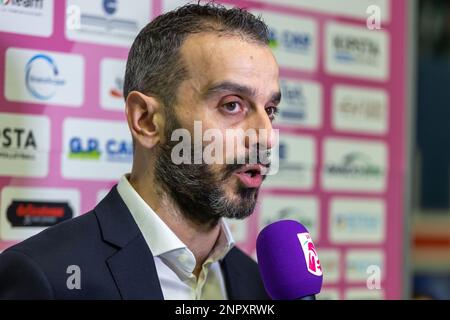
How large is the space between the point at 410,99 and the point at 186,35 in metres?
1.15

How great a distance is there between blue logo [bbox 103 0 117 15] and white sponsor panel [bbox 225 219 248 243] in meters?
0.58

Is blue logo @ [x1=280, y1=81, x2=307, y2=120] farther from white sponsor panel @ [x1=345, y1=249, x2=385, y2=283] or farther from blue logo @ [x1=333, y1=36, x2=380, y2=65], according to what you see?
white sponsor panel @ [x1=345, y1=249, x2=385, y2=283]

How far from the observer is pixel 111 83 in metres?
1.56

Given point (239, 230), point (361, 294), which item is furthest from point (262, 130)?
point (361, 294)

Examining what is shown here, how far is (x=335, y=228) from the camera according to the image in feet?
6.50

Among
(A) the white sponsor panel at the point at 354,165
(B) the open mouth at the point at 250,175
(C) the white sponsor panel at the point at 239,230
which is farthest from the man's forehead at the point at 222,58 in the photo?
(A) the white sponsor panel at the point at 354,165

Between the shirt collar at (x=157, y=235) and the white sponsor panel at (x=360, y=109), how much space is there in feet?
2.95

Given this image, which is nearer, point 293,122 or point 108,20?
point 108,20

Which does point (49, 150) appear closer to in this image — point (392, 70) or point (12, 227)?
point (12, 227)

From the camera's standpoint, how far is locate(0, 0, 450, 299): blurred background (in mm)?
1446

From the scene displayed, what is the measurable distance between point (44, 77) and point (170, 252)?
507 mm

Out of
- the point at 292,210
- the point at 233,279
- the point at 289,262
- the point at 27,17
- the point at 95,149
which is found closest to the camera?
the point at 289,262

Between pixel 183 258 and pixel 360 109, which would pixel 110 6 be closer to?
pixel 183 258

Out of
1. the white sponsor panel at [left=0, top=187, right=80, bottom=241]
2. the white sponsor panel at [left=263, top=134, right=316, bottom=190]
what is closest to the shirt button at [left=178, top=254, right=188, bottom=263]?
the white sponsor panel at [left=0, top=187, right=80, bottom=241]
